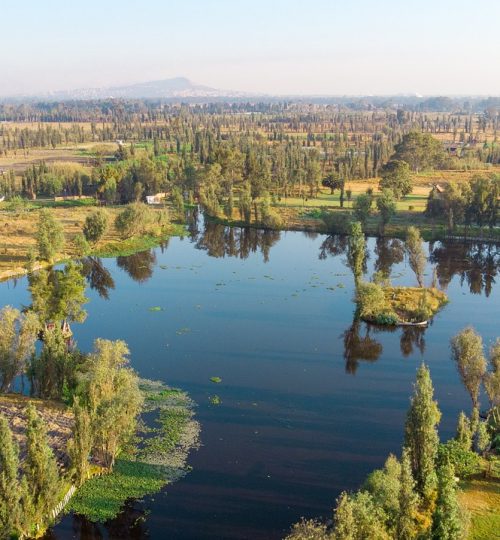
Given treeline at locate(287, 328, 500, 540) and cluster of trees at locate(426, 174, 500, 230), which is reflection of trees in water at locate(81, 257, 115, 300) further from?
cluster of trees at locate(426, 174, 500, 230)

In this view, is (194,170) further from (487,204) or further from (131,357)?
(131,357)

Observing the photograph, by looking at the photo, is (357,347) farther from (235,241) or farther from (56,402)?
(235,241)

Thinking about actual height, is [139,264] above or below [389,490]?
below

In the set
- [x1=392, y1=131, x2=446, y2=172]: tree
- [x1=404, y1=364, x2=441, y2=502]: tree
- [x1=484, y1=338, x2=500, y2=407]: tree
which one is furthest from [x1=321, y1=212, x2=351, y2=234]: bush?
[x1=404, y1=364, x2=441, y2=502]: tree

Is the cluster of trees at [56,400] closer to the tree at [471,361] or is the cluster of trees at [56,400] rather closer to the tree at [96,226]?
the tree at [471,361]

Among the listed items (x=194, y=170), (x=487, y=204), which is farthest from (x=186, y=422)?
(x=194, y=170)

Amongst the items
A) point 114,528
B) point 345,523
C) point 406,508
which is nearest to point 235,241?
point 114,528
